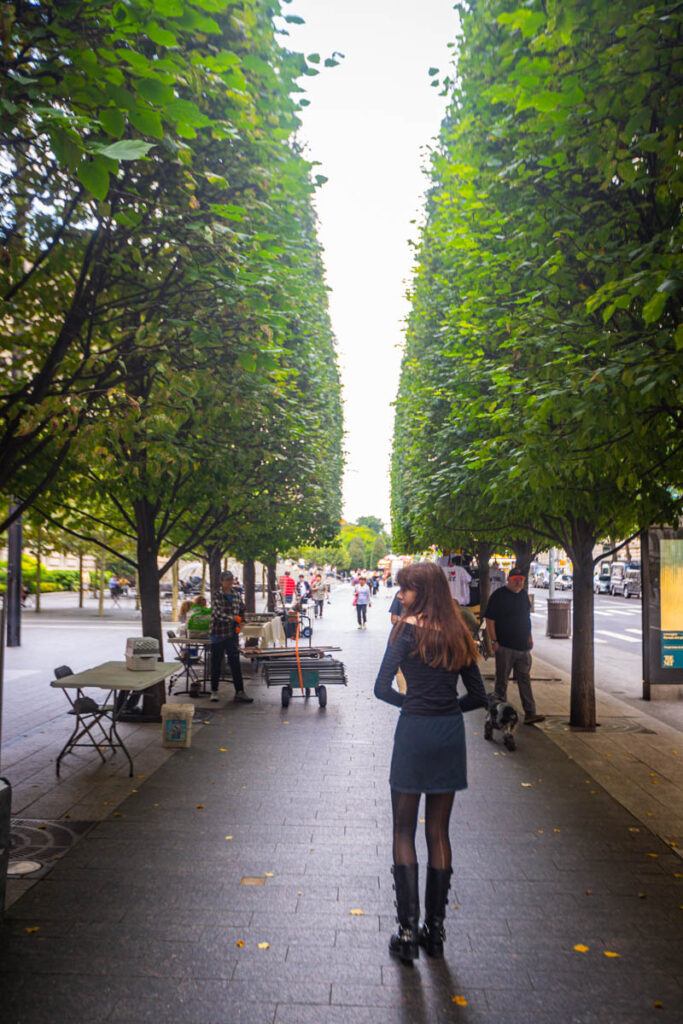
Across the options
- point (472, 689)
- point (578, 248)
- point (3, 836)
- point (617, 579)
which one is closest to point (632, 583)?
point (617, 579)

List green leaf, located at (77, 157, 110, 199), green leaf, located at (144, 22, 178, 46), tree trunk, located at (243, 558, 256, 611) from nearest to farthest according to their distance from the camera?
green leaf, located at (77, 157, 110, 199), green leaf, located at (144, 22, 178, 46), tree trunk, located at (243, 558, 256, 611)

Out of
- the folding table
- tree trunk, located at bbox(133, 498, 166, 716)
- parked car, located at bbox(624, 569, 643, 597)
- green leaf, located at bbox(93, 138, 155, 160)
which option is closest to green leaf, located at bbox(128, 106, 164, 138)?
green leaf, located at bbox(93, 138, 155, 160)

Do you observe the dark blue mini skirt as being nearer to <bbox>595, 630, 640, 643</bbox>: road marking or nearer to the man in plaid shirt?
the man in plaid shirt

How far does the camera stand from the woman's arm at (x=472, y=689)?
15.0 feet

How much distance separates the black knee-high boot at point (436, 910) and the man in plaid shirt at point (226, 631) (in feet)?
28.8

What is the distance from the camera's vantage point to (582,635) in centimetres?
1143

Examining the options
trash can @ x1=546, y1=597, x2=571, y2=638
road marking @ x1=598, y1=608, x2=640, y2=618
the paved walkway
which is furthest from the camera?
road marking @ x1=598, y1=608, x2=640, y2=618

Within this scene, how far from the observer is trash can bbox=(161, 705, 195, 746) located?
970 centimetres

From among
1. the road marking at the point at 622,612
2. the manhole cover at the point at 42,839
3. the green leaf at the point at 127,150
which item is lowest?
the road marking at the point at 622,612

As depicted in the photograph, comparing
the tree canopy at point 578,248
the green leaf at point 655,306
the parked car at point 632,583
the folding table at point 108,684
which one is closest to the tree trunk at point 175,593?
the tree canopy at point 578,248

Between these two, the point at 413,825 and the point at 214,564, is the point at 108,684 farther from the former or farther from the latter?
the point at 214,564

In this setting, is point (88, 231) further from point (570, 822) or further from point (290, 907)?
point (570, 822)

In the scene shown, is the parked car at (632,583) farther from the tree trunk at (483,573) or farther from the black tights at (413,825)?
the black tights at (413,825)

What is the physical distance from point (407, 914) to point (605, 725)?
8070mm
